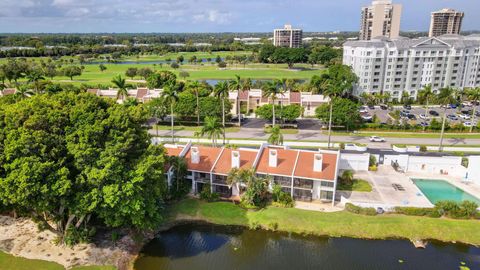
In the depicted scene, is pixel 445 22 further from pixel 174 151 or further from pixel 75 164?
pixel 75 164

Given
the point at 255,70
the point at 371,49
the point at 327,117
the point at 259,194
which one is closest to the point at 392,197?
the point at 259,194

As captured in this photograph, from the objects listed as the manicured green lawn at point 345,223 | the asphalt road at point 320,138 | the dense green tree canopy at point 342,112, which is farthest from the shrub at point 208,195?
the dense green tree canopy at point 342,112

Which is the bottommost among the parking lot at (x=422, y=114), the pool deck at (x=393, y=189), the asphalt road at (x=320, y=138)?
the pool deck at (x=393, y=189)

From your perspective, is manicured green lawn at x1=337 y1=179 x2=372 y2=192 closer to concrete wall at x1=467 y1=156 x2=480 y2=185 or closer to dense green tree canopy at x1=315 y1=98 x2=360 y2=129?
concrete wall at x1=467 y1=156 x2=480 y2=185

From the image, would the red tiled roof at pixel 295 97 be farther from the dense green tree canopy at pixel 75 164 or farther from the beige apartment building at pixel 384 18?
the beige apartment building at pixel 384 18

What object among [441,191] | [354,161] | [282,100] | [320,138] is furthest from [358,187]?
[282,100]

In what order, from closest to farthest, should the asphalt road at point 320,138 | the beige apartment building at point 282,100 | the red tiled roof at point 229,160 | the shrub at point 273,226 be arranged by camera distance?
1. the shrub at point 273,226
2. the red tiled roof at point 229,160
3. the asphalt road at point 320,138
4. the beige apartment building at point 282,100

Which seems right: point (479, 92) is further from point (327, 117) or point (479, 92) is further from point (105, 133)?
point (105, 133)
